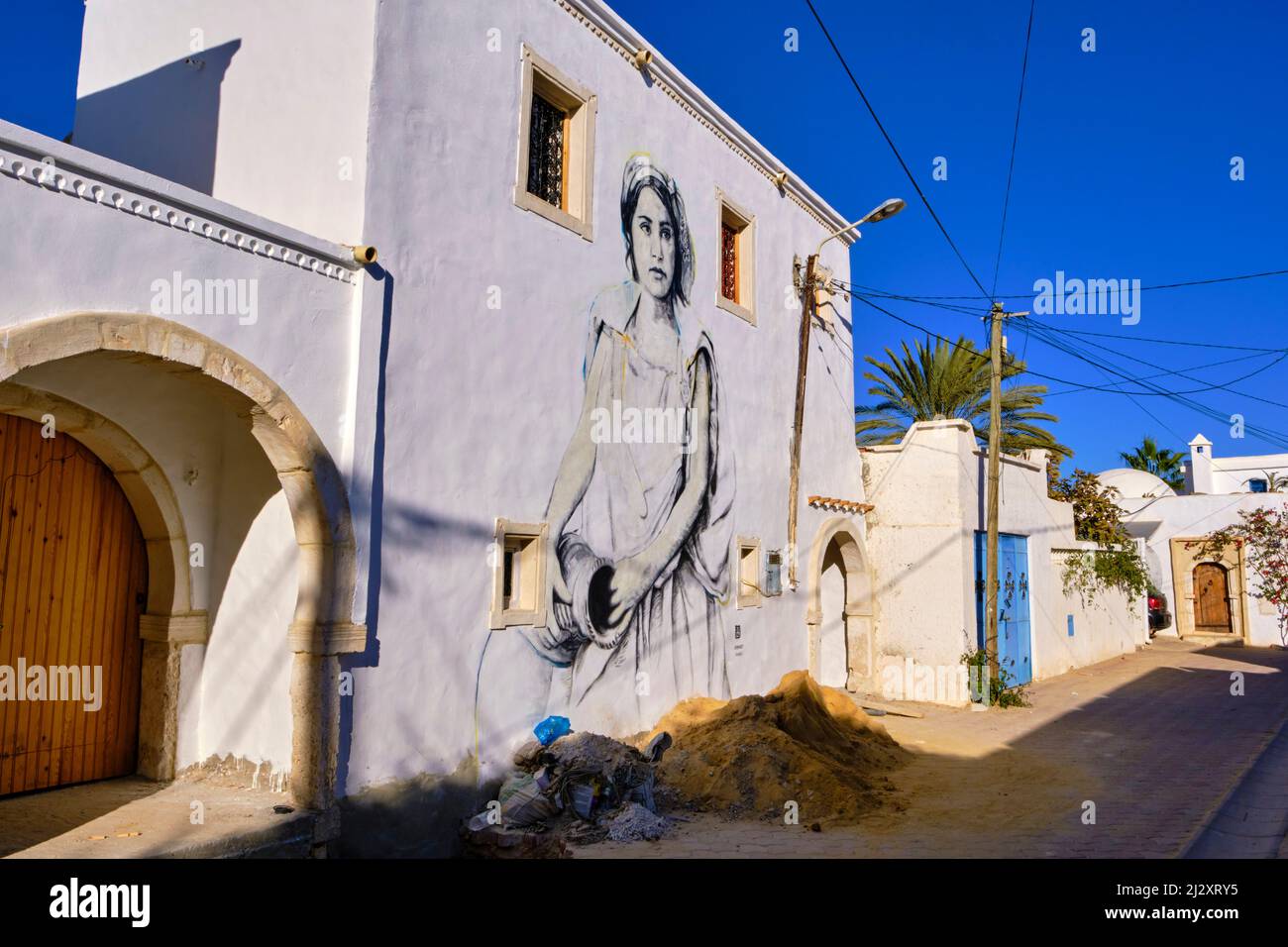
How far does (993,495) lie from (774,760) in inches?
295

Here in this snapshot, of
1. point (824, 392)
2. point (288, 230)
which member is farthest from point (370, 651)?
point (824, 392)

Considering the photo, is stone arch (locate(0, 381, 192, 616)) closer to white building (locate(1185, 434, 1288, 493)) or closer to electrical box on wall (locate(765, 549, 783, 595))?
electrical box on wall (locate(765, 549, 783, 595))

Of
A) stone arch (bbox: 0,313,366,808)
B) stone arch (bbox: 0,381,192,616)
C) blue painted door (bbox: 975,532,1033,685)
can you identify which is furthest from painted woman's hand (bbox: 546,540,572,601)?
blue painted door (bbox: 975,532,1033,685)

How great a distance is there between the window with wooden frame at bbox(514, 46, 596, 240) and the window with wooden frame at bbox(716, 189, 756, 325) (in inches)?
121

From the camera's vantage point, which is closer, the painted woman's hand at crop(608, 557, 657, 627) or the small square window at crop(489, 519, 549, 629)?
the small square window at crop(489, 519, 549, 629)

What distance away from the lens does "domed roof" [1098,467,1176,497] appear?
28.4 metres

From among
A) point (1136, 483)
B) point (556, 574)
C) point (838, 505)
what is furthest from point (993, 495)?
point (1136, 483)

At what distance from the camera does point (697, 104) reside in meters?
10.7

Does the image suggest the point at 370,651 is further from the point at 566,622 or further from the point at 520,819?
the point at 566,622

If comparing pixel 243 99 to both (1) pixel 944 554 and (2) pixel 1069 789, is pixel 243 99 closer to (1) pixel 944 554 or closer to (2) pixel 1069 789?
(2) pixel 1069 789

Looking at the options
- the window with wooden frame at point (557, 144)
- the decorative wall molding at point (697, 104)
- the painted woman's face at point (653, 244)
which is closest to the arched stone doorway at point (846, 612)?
the decorative wall molding at point (697, 104)

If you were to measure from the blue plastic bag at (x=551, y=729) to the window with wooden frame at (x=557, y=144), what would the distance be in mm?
4440

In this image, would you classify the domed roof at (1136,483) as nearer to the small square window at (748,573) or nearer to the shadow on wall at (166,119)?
the small square window at (748,573)
